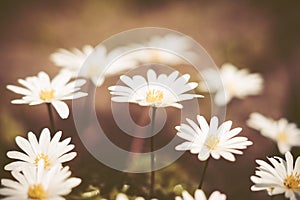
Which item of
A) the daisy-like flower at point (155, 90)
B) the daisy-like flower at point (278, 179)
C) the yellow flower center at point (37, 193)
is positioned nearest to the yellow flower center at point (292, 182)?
→ the daisy-like flower at point (278, 179)

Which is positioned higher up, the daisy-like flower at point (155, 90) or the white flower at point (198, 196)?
the daisy-like flower at point (155, 90)

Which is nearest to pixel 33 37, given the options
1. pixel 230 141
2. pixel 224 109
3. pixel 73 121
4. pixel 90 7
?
pixel 90 7

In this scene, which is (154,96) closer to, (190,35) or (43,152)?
(43,152)

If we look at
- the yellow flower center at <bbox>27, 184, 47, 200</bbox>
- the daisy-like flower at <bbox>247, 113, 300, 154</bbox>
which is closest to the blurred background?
the daisy-like flower at <bbox>247, 113, 300, 154</bbox>

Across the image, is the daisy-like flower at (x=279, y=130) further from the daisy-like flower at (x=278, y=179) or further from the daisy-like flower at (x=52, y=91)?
the daisy-like flower at (x=52, y=91)

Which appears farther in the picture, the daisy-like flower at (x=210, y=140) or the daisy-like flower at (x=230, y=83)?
the daisy-like flower at (x=230, y=83)

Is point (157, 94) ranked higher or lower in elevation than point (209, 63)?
lower

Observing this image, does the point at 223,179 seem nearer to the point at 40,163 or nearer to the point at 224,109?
the point at 224,109
